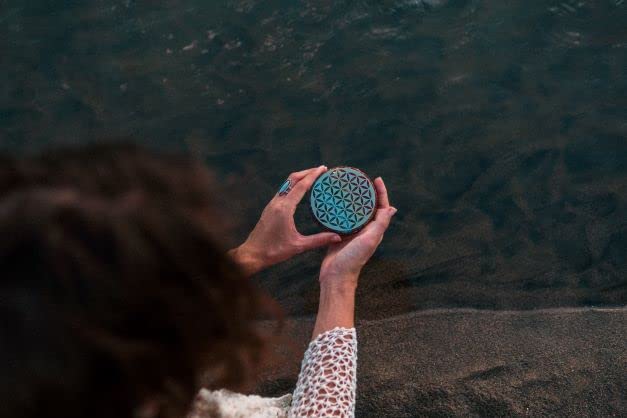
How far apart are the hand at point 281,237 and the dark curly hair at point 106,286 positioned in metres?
1.04

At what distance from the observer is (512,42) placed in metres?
3.39

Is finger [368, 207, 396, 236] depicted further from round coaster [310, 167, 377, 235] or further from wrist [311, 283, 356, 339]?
wrist [311, 283, 356, 339]

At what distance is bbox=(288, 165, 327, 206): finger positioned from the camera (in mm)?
2271

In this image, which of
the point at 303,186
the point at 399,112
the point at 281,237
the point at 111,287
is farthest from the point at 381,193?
the point at 111,287

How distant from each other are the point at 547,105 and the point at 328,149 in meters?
1.14

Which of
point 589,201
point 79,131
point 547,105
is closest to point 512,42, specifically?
point 547,105

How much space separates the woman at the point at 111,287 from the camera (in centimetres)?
93

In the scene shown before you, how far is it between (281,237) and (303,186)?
0.67ft

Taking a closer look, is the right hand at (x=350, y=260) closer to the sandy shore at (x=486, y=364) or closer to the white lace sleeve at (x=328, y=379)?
the white lace sleeve at (x=328, y=379)

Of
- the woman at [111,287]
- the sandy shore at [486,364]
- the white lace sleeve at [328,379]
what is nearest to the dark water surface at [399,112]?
the sandy shore at [486,364]

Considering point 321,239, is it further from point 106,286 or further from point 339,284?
point 106,286

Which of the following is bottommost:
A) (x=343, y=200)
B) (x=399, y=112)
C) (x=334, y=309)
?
(x=399, y=112)

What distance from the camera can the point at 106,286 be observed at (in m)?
0.96

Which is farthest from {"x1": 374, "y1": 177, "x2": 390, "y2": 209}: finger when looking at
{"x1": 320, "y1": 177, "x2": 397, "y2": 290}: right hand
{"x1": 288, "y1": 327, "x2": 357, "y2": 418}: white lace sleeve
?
{"x1": 288, "y1": 327, "x2": 357, "y2": 418}: white lace sleeve
